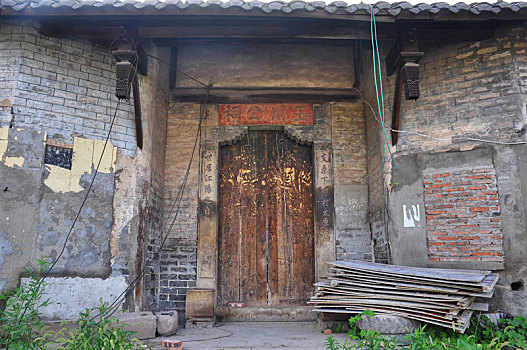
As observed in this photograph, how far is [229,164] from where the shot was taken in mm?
6949

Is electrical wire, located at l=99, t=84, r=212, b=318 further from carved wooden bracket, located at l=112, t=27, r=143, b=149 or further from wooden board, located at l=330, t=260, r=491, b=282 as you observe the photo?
wooden board, located at l=330, t=260, r=491, b=282

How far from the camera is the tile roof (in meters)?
4.68

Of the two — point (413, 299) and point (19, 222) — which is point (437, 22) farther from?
point (19, 222)

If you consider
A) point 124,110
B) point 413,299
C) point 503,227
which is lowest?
point 413,299

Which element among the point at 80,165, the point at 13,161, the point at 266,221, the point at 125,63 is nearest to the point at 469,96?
the point at 266,221

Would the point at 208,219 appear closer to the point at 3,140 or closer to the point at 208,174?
the point at 208,174

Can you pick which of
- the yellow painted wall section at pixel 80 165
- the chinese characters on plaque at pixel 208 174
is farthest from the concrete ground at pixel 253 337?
the yellow painted wall section at pixel 80 165

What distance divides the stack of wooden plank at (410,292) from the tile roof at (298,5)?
9.42ft

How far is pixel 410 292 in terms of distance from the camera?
14.9 ft

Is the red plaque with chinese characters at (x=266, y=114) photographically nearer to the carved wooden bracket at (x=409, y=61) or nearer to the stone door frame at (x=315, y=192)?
the stone door frame at (x=315, y=192)

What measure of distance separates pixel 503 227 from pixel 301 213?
2835 millimetres

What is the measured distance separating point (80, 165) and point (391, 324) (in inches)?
153

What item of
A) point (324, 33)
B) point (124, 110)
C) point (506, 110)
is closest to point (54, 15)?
point (124, 110)

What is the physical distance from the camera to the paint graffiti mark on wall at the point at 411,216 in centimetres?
536
